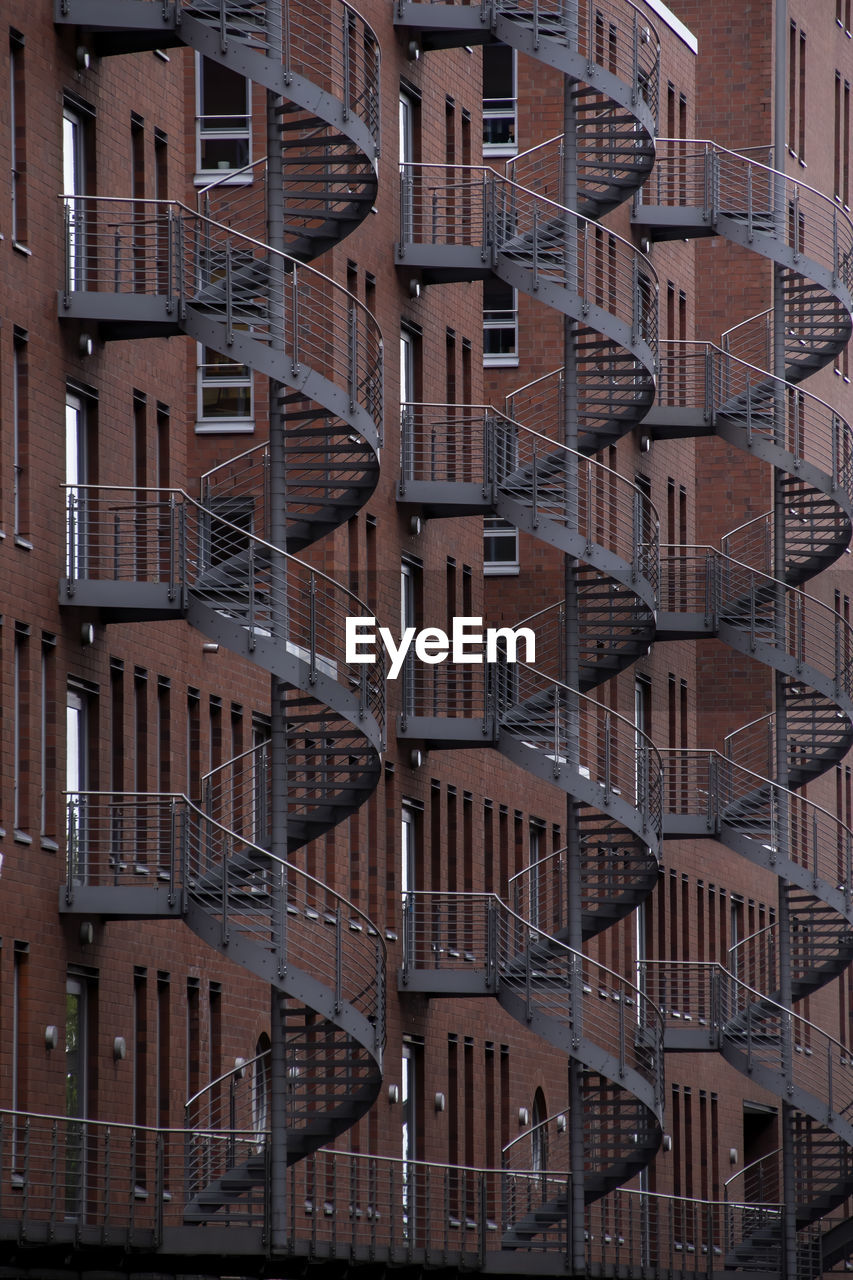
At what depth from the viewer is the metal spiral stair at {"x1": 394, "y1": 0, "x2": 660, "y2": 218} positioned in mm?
43844

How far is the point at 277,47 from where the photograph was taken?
117ft

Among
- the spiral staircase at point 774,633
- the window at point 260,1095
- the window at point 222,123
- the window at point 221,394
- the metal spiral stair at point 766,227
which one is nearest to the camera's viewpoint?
A: the window at point 260,1095

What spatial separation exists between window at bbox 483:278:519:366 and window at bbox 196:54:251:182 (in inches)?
436

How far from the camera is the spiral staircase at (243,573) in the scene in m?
34.8

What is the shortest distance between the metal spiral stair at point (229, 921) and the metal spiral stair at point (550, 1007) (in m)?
4.76

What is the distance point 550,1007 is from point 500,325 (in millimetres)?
17429

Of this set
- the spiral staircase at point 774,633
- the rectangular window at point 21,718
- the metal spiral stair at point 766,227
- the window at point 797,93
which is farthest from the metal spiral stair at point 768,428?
the rectangular window at point 21,718

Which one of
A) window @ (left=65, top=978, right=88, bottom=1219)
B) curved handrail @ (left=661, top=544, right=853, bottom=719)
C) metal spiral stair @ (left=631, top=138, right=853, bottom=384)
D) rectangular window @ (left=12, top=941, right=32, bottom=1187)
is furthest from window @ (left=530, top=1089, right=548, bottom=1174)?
rectangular window @ (left=12, top=941, right=32, bottom=1187)

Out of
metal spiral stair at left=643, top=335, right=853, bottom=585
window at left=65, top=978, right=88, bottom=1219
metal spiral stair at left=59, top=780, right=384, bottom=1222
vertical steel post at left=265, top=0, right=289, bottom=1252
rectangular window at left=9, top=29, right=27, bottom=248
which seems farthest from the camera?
metal spiral stair at left=643, top=335, right=853, bottom=585

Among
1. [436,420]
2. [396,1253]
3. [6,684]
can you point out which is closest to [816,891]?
[436,420]

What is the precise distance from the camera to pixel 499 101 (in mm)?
58906

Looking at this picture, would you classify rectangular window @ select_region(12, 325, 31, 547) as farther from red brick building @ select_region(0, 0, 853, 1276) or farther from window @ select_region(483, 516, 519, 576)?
window @ select_region(483, 516, 519, 576)

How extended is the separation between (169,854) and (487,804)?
14520mm

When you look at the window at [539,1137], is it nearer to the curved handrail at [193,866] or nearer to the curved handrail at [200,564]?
the curved handrail at [193,866]
